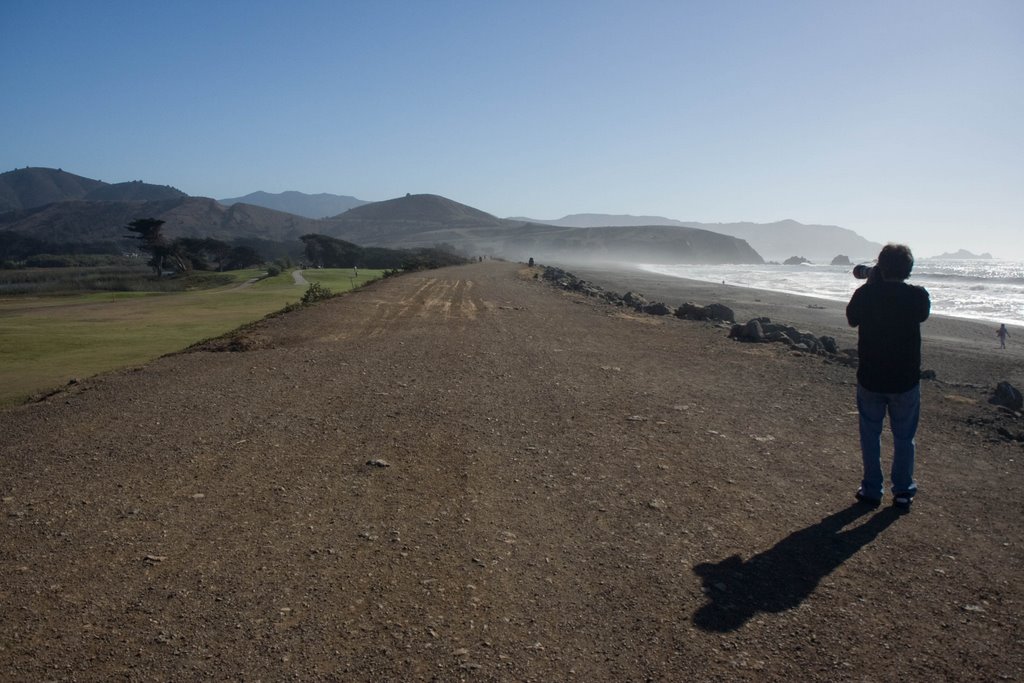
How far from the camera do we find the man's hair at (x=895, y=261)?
468 centimetres

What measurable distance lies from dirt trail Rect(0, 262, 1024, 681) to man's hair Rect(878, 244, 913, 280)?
1.70 meters

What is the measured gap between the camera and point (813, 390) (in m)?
8.75

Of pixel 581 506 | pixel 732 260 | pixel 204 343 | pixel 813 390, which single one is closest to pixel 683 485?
pixel 581 506

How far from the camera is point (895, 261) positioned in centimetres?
469

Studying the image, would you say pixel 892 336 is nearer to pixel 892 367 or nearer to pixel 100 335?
pixel 892 367

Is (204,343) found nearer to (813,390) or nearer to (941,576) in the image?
(813,390)

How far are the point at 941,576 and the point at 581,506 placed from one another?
221 cm

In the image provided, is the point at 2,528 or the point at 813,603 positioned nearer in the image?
the point at 813,603

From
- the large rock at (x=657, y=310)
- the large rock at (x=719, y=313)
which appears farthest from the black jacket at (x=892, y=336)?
the large rock at (x=657, y=310)

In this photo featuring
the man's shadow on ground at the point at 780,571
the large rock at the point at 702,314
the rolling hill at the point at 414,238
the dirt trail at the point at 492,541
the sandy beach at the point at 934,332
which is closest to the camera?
the dirt trail at the point at 492,541

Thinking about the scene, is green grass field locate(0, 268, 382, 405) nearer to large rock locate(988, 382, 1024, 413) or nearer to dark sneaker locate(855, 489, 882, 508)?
dark sneaker locate(855, 489, 882, 508)

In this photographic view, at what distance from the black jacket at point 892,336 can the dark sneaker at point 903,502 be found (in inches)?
30.1

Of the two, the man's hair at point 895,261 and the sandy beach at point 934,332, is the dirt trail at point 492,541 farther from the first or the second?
the sandy beach at point 934,332

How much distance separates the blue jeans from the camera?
459cm
